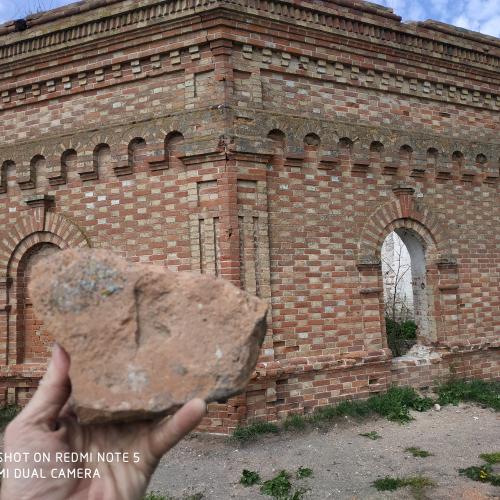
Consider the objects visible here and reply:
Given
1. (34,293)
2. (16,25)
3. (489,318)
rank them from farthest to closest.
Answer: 1. (489,318)
2. (16,25)
3. (34,293)

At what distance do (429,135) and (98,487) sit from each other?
290 inches

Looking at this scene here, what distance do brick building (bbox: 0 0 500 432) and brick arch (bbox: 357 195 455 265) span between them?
0.09 feet

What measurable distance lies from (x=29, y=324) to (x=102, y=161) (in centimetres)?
290

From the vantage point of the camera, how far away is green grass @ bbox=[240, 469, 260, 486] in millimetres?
4445

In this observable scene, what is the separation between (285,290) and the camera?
5.98 meters

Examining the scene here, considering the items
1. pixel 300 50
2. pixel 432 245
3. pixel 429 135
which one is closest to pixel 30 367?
pixel 300 50

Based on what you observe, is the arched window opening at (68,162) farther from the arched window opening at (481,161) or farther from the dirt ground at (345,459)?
the arched window opening at (481,161)

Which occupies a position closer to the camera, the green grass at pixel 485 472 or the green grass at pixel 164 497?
the green grass at pixel 164 497

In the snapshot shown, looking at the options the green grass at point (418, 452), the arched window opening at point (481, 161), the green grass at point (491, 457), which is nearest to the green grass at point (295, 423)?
the green grass at point (418, 452)

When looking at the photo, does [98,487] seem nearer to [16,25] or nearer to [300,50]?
[300,50]

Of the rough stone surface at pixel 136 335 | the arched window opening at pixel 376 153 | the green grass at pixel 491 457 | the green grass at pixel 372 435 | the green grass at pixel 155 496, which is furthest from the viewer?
the arched window opening at pixel 376 153

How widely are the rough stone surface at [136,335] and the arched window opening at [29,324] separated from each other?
16.6ft

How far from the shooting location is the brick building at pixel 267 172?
19.3 ft

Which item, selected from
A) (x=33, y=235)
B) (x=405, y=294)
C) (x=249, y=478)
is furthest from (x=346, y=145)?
(x=405, y=294)
